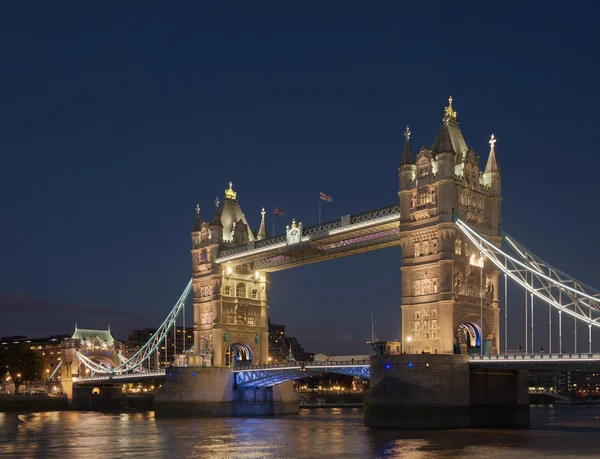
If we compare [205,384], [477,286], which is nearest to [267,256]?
[205,384]

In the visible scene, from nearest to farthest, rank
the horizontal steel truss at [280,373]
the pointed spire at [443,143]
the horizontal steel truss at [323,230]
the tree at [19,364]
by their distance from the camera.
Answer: the pointed spire at [443,143], the horizontal steel truss at [323,230], the horizontal steel truss at [280,373], the tree at [19,364]

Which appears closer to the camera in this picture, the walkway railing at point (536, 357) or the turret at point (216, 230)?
the walkway railing at point (536, 357)

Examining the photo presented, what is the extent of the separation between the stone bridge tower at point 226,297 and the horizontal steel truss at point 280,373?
189 inches

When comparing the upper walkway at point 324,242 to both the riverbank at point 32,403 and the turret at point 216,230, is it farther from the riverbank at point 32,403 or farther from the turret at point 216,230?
the riverbank at point 32,403

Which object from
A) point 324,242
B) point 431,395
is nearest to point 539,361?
point 431,395

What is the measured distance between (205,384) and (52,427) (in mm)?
17573

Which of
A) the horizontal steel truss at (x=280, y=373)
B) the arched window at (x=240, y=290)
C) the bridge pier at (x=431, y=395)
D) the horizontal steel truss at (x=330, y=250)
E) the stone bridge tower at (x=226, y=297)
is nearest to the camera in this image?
the bridge pier at (x=431, y=395)

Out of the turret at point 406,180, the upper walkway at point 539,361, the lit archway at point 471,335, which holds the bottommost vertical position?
the upper walkway at point 539,361

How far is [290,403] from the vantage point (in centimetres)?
9975

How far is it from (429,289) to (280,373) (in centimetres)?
2207

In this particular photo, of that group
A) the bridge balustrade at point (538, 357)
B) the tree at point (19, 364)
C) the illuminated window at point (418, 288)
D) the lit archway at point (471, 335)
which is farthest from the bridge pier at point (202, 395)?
the tree at point (19, 364)

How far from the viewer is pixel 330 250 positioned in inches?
3324

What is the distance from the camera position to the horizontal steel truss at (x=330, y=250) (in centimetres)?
7756

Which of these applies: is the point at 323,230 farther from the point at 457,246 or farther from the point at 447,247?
the point at 447,247
